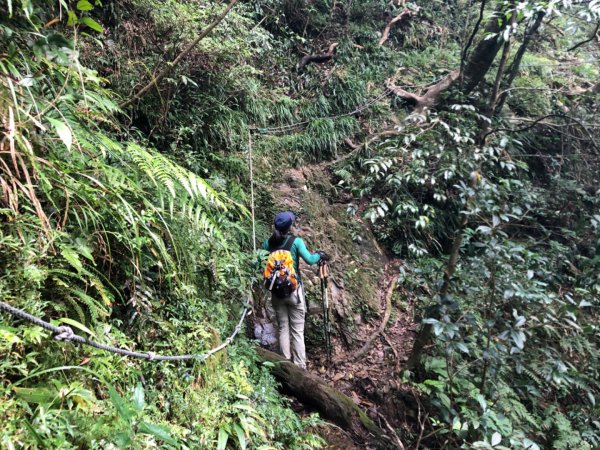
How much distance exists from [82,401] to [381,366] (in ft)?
13.7

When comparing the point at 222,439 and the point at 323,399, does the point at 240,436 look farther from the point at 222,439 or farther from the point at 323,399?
the point at 323,399

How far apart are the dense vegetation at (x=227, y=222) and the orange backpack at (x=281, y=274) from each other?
0.97 feet

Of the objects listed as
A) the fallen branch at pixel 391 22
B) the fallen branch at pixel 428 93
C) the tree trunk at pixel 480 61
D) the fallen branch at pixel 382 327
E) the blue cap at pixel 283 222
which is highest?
the fallen branch at pixel 391 22

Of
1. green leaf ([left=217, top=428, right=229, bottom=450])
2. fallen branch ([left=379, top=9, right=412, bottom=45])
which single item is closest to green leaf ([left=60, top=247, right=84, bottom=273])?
green leaf ([left=217, top=428, right=229, bottom=450])

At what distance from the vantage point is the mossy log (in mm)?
3676

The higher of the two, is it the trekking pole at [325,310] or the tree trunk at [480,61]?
the tree trunk at [480,61]

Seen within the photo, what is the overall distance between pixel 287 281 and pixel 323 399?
52.6 inches

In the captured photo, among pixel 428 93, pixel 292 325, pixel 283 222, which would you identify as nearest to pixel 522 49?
pixel 428 93

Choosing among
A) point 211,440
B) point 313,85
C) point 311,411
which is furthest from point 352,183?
point 211,440

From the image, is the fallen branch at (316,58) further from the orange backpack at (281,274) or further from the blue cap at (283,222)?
the orange backpack at (281,274)

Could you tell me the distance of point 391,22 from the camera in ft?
32.8

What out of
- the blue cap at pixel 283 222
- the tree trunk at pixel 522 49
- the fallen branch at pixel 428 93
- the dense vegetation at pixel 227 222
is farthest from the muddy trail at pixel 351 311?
the tree trunk at pixel 522 49

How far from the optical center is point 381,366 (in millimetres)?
5090

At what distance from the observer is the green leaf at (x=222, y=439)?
6.96ft
